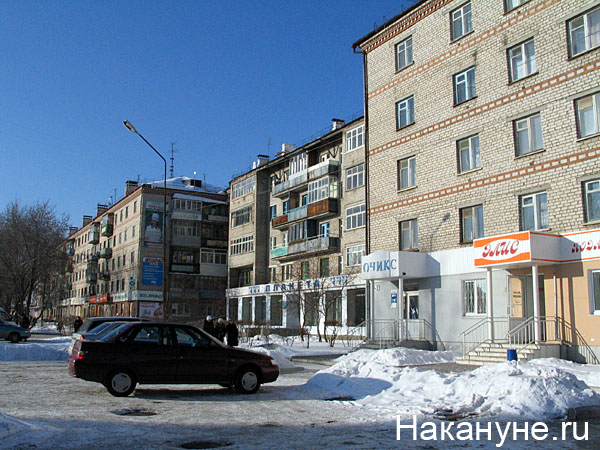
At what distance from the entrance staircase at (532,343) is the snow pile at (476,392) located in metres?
6.97

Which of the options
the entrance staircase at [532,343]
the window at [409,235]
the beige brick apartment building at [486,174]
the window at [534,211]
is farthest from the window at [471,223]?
the entrance staircase at [532,343]

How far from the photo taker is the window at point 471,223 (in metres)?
23.3

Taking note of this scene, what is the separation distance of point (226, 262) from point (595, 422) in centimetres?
5811

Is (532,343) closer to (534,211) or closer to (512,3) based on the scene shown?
(534,211)

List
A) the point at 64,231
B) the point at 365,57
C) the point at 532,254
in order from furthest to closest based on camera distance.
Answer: the point at 64,231 → the point at 365,57 → the point at 532,254

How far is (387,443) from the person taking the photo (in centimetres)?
770

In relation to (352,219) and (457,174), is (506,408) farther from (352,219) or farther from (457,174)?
(352,219)

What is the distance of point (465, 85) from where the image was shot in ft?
80.8

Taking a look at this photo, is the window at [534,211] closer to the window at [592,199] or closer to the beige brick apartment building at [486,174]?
the beige brick apartment building at [486,174]

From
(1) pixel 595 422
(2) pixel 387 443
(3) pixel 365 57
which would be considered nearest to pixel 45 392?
(2) pixel 387 443

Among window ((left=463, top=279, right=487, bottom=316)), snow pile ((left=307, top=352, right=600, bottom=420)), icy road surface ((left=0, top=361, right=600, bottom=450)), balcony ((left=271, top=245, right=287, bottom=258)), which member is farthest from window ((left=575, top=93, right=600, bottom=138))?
balcony ((left=271, top=245, right=287, bottom=258))

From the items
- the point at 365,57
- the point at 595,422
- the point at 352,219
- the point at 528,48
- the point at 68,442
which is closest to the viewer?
the point at 68,442

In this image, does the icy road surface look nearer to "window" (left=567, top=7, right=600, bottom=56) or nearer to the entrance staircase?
the entrance staircase

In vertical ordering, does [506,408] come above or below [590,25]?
below
